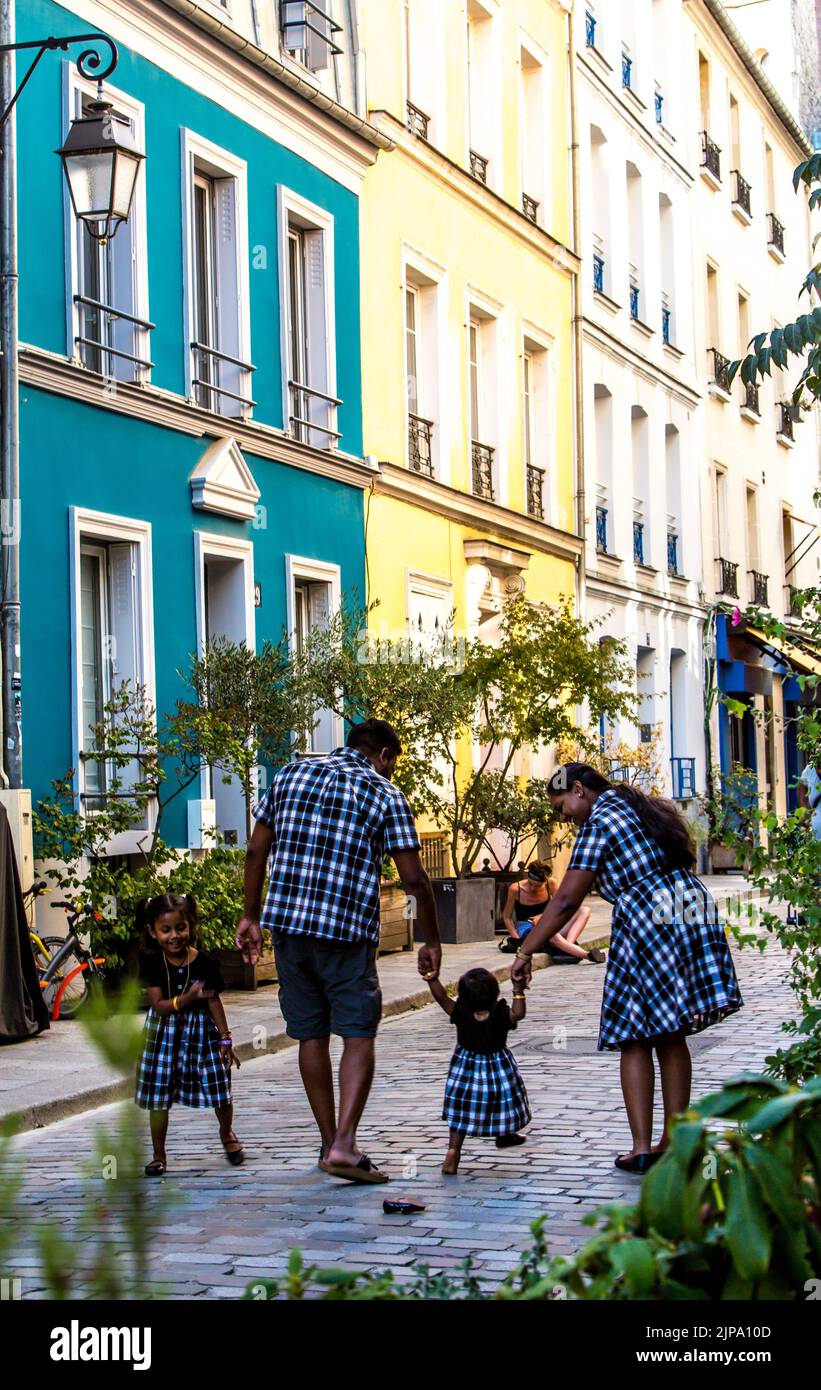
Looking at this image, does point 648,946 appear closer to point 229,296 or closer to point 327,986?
point 327,986

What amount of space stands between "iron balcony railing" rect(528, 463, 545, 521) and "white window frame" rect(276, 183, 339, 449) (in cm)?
637

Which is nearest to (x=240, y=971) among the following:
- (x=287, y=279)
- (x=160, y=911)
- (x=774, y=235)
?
(x=160, y=911)

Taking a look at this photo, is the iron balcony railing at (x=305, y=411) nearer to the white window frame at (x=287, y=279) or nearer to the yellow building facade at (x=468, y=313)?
the white window frame at (x=287, y=279)

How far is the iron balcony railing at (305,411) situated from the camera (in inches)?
735

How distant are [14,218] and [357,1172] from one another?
8.68m

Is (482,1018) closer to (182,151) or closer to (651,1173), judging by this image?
(651,1173)

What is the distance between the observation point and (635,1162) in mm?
7199

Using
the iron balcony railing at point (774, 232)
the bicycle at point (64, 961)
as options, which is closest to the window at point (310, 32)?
the bicycle at point (64, 961)

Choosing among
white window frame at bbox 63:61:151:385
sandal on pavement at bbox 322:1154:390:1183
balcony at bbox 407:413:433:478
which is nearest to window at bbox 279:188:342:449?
balcony at bbox 407:413:433:478

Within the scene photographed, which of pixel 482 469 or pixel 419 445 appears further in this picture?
pixel 482 469

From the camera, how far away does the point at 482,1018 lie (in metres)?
7.75

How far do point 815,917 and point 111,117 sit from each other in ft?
26.5

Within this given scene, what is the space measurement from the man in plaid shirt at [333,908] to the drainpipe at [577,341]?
19.8m

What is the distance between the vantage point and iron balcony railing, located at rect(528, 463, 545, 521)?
25.6 m
